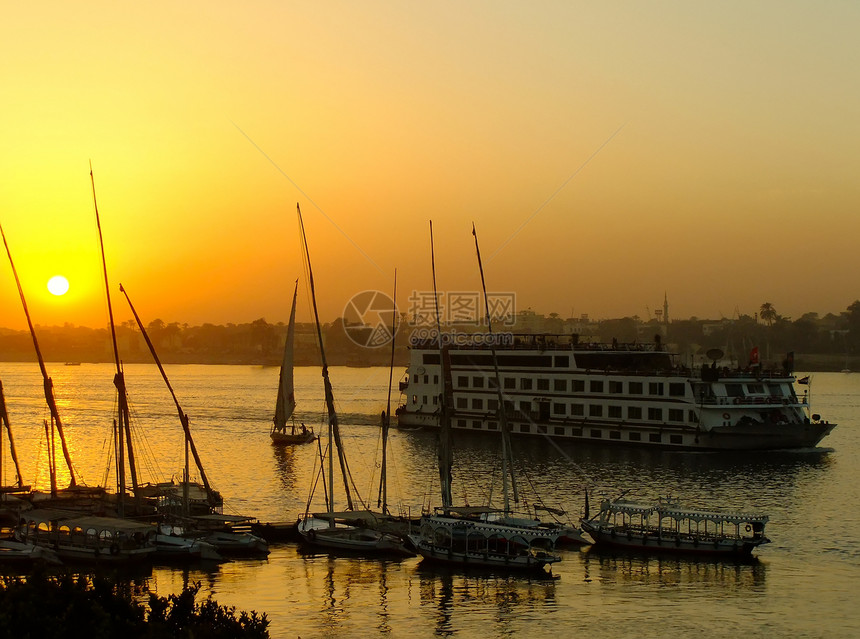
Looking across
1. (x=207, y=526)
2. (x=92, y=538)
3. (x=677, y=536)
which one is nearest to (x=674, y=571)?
(x=677, y=536)

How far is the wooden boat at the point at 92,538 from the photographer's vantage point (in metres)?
40.0

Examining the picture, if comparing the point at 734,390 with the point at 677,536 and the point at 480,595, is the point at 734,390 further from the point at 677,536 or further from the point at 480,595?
the point at 480,595

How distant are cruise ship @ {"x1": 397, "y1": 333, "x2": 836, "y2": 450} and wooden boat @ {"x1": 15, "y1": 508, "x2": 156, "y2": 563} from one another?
35905 mm

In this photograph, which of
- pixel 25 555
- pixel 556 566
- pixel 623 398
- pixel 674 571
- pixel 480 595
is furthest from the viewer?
pixel 623 398

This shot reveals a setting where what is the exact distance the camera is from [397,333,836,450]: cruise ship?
73.4 metres

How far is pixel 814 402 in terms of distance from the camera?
152 meters

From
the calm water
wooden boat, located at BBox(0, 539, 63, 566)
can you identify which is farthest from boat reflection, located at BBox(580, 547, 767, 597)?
wooden boat, located at BBox(0, 539, 63, 566)

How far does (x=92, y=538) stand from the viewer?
40531 mm

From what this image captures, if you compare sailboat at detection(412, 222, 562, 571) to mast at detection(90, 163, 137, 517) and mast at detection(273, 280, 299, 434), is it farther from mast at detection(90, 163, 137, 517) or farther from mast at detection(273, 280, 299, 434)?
mast at detection(273, 280, 299, 434)

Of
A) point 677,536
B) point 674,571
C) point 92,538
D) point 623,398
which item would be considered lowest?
point 674,571

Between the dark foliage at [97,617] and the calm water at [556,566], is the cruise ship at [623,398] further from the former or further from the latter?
the dark foliage at [97,617]

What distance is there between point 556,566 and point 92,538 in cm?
1879

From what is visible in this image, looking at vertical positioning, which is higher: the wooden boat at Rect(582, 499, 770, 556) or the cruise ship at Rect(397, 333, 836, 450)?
the cruise ship at Rect(397, 333, 836, 450)

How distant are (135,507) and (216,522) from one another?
4.69 metres
